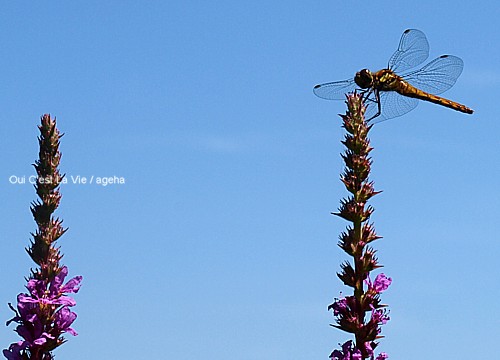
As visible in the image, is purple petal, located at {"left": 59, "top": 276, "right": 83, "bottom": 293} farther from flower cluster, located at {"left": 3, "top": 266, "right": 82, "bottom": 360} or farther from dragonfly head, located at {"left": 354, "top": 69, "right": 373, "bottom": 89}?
dragonfly head, located at {"left": 354, "top": 69, "right": 373, "bottom": 89}

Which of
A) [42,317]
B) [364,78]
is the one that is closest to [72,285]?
[42,317]

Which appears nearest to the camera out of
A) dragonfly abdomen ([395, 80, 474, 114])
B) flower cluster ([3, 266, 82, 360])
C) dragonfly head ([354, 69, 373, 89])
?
flower cluster ([3, 266, 82, 360])

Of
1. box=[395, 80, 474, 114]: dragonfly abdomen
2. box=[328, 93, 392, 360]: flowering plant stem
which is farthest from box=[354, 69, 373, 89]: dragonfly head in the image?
box=[328, 93, 392, 360]: flowering plant stem

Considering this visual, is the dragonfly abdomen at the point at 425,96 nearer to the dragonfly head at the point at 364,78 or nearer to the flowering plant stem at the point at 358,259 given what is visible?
the dragonfly head at the point at 364,78

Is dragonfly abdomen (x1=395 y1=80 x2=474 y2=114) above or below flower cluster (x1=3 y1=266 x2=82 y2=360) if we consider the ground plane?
above

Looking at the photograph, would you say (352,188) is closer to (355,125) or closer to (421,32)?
(355,125)

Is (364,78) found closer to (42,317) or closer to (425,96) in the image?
(425,96)

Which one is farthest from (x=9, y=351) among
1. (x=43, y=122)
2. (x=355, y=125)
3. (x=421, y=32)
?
(x=421, y=32)
